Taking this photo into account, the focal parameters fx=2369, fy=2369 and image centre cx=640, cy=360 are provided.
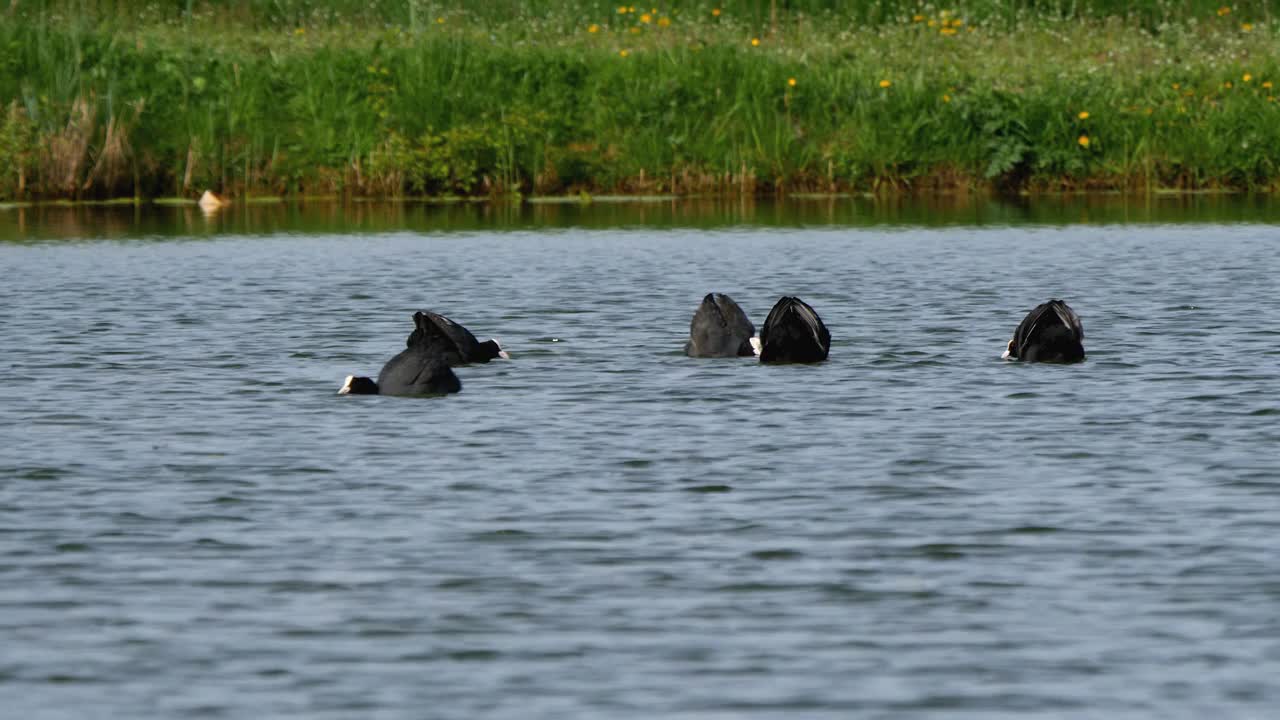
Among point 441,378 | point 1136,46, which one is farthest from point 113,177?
point 441,378

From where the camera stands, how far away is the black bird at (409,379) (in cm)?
1362

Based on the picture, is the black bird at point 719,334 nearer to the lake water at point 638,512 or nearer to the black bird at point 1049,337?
the lake water at point 638,512

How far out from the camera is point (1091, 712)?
670 cm

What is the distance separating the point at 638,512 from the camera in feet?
32.0

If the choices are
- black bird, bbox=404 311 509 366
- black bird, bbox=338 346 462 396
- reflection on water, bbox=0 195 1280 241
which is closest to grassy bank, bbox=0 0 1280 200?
reflection on water, bbox=0 195 1280 241

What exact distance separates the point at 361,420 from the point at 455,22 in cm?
2533

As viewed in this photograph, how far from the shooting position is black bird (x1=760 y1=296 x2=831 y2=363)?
14758 mm

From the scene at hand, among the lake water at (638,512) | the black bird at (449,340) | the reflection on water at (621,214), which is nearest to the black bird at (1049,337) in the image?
the lake water at (638,512)

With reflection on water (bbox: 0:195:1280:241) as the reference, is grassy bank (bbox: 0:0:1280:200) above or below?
above

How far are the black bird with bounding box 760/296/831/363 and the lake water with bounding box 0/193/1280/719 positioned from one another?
15cm

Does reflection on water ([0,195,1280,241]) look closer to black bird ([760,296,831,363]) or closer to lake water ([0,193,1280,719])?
lake water ([0,193,1280,719])

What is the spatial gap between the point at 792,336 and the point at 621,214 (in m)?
14.9

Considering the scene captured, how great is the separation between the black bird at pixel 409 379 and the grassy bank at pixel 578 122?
58.9 ft

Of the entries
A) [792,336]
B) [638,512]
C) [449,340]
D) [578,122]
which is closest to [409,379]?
[449,340]
